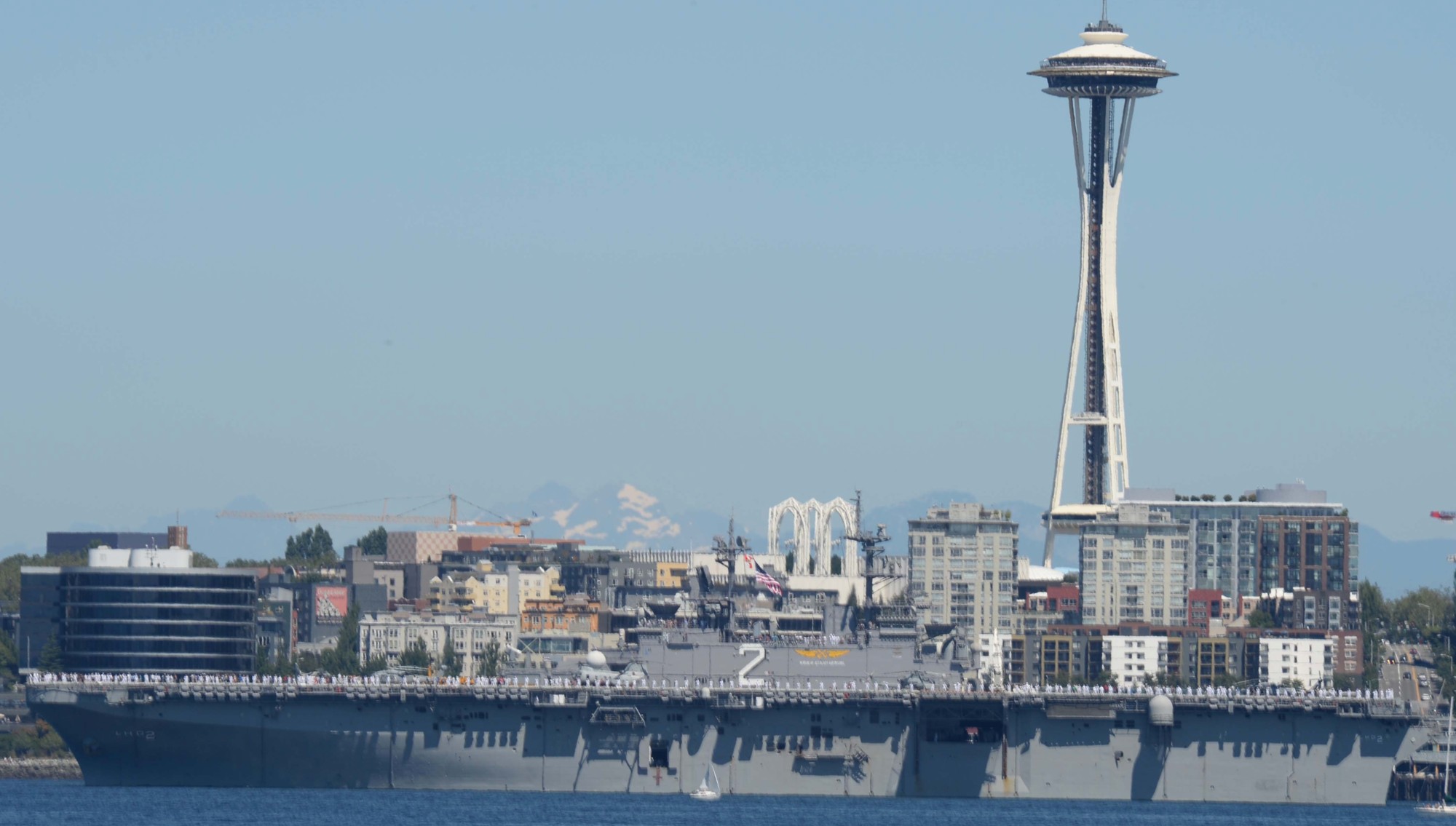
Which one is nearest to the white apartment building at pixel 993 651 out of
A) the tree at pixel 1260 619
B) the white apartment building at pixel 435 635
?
the tree at pixel 1260 619

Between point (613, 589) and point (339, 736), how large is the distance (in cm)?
8608

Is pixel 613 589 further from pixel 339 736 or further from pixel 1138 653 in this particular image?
pixel 339 736

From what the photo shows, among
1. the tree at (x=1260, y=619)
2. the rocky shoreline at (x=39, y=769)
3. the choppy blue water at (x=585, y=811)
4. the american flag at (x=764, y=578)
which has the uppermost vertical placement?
the american flag at (x=764, y=578)

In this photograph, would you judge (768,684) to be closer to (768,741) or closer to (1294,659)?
(768,741)

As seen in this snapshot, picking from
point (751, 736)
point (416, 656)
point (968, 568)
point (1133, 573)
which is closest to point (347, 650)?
point (416, 656)

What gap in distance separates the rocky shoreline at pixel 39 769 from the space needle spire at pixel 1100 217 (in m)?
80.1

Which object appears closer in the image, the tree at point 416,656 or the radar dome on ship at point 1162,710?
the radar dome on ship at point 1162,710

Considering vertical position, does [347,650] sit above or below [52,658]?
→ above

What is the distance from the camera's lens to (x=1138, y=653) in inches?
6255

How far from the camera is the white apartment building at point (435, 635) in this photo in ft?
525

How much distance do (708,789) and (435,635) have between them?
209 ft

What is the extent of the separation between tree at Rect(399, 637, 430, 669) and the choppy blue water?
44.3m

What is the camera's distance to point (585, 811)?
9275 cm

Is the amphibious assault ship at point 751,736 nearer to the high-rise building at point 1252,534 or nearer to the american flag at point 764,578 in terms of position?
the american flag at point 764,578
